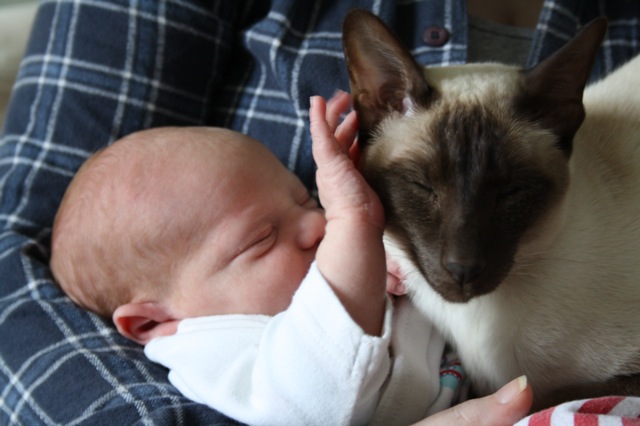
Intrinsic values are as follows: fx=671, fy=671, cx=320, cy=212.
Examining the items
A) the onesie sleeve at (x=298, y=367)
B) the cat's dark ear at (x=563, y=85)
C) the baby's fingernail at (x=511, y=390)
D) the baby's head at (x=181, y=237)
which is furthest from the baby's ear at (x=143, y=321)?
the cat's dark ear at (x=563, y=85)

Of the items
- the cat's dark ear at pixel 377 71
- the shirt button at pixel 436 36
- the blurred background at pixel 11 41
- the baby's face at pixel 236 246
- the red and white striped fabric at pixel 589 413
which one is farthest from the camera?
the blurred background at pixel 11 41

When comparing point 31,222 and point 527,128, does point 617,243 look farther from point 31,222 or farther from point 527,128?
point 31,222

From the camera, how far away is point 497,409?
3.11ft

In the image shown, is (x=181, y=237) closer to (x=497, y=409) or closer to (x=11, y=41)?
(x=497, y=409)

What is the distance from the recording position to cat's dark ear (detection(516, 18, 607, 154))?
0.90m

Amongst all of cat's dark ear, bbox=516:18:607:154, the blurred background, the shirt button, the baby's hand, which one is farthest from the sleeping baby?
the blurred background

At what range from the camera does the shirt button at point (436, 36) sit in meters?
1.51

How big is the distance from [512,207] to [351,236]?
0.76ft

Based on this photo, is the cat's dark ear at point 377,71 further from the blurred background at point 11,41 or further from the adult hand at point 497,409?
the blurred background at point 11,41

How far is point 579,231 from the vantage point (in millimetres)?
1014

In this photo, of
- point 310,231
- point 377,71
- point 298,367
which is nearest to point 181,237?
point 310,231

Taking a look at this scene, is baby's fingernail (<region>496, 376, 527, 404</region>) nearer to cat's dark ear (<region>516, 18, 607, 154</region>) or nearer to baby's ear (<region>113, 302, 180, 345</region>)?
cat's dark ear (<region>516, 18, 607, 154</region>)

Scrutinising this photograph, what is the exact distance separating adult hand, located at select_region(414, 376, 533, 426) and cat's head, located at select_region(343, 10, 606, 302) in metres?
0.17

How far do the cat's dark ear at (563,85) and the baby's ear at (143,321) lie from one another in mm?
755
